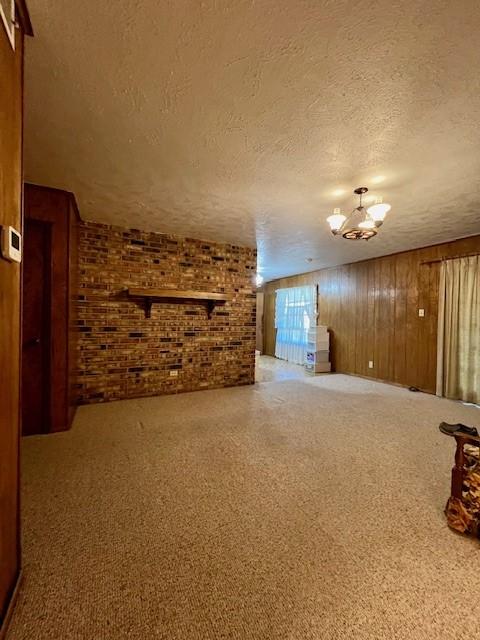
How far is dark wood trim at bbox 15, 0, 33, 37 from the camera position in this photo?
3.73 ft

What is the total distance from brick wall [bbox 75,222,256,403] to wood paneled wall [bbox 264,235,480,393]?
243cm

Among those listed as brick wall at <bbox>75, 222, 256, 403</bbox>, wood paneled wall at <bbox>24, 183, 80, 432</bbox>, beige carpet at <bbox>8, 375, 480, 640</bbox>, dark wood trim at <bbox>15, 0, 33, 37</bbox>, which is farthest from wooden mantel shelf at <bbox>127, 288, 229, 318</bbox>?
dark wood trim at <bbox>15, 0, 33, 37</bbox>

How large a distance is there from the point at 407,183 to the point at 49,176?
125 inches

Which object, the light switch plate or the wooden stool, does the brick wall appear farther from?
the wooden stool

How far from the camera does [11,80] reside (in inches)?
42.3

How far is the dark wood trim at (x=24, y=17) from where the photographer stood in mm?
1137

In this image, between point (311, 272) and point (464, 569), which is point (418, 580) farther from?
point (311, 272)

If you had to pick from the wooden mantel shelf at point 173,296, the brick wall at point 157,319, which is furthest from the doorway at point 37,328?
the wooden mantel shelf at point 173,296

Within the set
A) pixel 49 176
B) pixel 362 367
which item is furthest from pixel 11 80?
pixel 362 367

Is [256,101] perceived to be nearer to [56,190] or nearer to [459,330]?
[56,190]

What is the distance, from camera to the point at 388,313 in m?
5.29

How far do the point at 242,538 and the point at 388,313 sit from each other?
483cm

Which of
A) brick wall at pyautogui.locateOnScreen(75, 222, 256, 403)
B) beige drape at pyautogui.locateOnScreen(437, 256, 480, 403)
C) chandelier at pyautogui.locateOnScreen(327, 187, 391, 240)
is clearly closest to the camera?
chandelier at pyautogui.locateOnScreen(327, 187, 391, 240)

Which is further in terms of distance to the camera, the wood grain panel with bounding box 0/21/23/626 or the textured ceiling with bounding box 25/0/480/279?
the textured ceiling with bounding box 25/0/480/279
